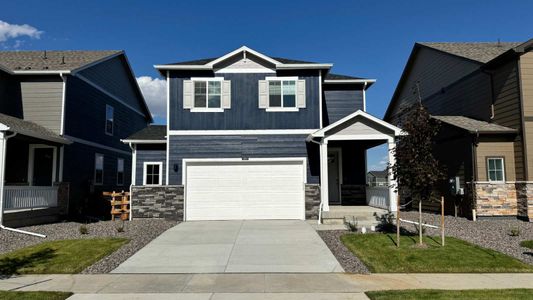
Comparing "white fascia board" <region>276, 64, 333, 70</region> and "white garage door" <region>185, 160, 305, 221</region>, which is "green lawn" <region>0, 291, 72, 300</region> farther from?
"white fascia board" <region>276, 64, 333, 70</region>

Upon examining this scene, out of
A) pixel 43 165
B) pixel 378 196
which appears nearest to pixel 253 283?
pixel 378 196

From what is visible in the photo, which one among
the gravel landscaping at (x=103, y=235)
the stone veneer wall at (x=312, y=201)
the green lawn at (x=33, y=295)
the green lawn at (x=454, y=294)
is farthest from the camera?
the stone veneer wall at (x=312, y=201)

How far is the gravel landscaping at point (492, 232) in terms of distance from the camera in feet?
30.8

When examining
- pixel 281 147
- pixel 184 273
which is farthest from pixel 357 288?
pixel 281 147

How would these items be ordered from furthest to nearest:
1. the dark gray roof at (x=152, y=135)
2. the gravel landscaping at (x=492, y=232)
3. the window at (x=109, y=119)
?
the window at (x=109, y=119)
the dark gray roof at (x=152, y=135)
the gravel landscaping at (x=492, y=232)

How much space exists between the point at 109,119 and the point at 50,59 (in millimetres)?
4335

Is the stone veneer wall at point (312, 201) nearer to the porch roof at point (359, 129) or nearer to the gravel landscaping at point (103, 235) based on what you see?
the porch roof at point (359, 129)

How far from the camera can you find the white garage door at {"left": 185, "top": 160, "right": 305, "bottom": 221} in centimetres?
1484

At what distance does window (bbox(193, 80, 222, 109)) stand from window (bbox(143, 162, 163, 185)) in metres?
3.84

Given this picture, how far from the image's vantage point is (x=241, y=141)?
50.4 feet

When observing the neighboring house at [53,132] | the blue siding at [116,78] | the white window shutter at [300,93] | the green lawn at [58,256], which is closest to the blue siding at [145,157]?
the neighboring house at [53,132]

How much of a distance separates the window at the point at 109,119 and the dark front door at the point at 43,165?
15.2 feet

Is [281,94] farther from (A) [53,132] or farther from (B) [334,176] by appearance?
(A) [53,132]

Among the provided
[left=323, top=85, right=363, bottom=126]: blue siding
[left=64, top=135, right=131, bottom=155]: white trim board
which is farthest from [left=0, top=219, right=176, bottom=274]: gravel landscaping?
[left=323, top=85, right=363, bottom=126]: blue siding
